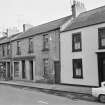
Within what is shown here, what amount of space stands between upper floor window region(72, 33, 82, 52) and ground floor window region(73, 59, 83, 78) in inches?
47.5

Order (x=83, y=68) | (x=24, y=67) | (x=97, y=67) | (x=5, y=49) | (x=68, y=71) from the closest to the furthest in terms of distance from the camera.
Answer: (x=97, y=67), (x=83, y=68), (x=68, y=71), (x=24, y=67), (x=5, y=49)

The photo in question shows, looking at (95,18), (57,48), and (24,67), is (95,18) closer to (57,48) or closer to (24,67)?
(57,48)

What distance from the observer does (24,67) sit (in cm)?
2584

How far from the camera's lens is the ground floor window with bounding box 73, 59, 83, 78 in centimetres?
1766

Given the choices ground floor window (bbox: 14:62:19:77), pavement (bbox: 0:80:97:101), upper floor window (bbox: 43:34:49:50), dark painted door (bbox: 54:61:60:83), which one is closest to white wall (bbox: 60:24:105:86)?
dark painted door (bbox: 54:61:60:83)

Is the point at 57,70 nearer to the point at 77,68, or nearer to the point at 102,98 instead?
the point at 77,68

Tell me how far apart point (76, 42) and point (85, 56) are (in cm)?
201

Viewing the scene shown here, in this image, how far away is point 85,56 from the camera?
56.0 ft

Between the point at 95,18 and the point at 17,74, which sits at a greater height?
the point at 95,18

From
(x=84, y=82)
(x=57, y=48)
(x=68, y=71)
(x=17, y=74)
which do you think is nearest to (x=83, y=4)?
(x=57, y=48)

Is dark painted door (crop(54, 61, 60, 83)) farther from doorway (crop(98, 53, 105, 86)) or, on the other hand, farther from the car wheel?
the car wheel

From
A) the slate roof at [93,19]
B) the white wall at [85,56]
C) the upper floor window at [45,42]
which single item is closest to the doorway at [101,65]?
the white wall at [85,56]

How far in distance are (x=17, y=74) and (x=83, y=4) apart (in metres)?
14.0

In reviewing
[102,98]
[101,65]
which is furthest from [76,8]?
[102,98]
